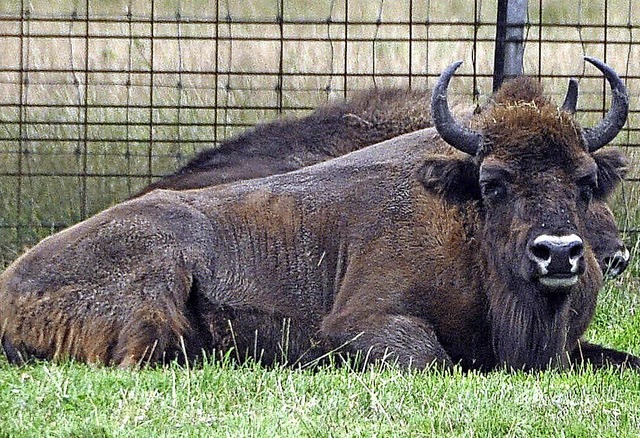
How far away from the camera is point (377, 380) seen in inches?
254

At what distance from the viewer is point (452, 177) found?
8.00 metres

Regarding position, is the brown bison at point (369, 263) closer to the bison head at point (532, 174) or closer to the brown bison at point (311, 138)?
the bison head at point (532, 174)

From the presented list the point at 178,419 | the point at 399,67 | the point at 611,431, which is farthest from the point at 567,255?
the point at 399,67

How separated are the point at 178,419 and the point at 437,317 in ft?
8.16

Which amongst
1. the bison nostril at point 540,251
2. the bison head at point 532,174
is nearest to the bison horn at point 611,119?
the bison head at point 532,174

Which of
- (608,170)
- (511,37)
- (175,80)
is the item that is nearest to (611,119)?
(608,170)

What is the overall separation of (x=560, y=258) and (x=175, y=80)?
349 inches

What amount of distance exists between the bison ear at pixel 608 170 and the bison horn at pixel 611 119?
9.2 inches

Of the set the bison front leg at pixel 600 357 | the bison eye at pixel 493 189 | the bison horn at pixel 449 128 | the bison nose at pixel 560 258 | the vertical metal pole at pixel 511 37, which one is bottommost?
the bison front leg at pixel 600 357

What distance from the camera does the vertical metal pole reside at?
11125 millimetres

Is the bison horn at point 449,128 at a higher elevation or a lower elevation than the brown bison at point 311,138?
higher

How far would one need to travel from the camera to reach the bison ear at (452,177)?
8000mm

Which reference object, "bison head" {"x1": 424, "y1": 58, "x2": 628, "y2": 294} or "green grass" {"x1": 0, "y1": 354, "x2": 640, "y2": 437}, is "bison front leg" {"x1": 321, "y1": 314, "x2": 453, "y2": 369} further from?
"green grass" {"x1": 0, "y1": 354, "x2": 640, "y2": 437}

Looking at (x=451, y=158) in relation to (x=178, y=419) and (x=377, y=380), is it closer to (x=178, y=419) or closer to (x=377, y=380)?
(x=377, y=380)
